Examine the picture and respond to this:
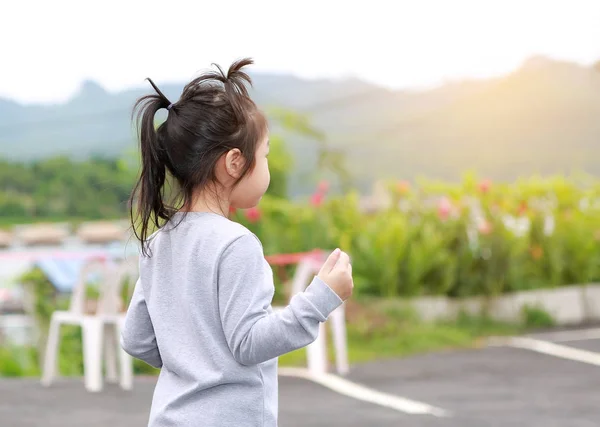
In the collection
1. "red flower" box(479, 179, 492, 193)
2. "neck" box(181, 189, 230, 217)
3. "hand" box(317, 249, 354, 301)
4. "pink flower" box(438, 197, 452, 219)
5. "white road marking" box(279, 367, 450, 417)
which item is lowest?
"white road marking" box(279, 367, 450, 417)

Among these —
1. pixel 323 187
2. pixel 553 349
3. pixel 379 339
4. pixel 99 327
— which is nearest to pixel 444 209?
pixel 323 187

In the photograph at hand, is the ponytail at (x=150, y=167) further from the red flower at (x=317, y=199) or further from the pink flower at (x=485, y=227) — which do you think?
the red flower at (x=317, y=199)

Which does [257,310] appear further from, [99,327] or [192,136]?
[99,327]

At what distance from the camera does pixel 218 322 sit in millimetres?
1784

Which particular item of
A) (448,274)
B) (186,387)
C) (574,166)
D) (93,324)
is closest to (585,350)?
(448,274)

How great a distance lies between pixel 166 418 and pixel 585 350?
19.0 ft

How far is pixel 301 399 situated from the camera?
5324mm

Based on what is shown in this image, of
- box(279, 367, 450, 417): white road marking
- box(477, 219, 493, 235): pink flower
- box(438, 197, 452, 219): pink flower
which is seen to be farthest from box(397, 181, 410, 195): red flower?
box(279, 367, 450, 417): white road marking

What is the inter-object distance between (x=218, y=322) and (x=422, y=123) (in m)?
18.7

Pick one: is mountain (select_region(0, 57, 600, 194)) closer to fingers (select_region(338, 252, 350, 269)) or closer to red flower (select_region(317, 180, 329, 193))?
red flower (select_region(317, 180, 329, 193))

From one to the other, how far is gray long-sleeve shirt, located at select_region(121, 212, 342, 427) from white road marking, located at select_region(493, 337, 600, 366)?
5.20 m

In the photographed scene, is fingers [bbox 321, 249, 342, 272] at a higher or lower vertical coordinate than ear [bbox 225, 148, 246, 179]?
lower

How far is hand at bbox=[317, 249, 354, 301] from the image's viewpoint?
1749mm

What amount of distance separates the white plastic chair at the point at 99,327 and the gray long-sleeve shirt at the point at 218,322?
388cm
